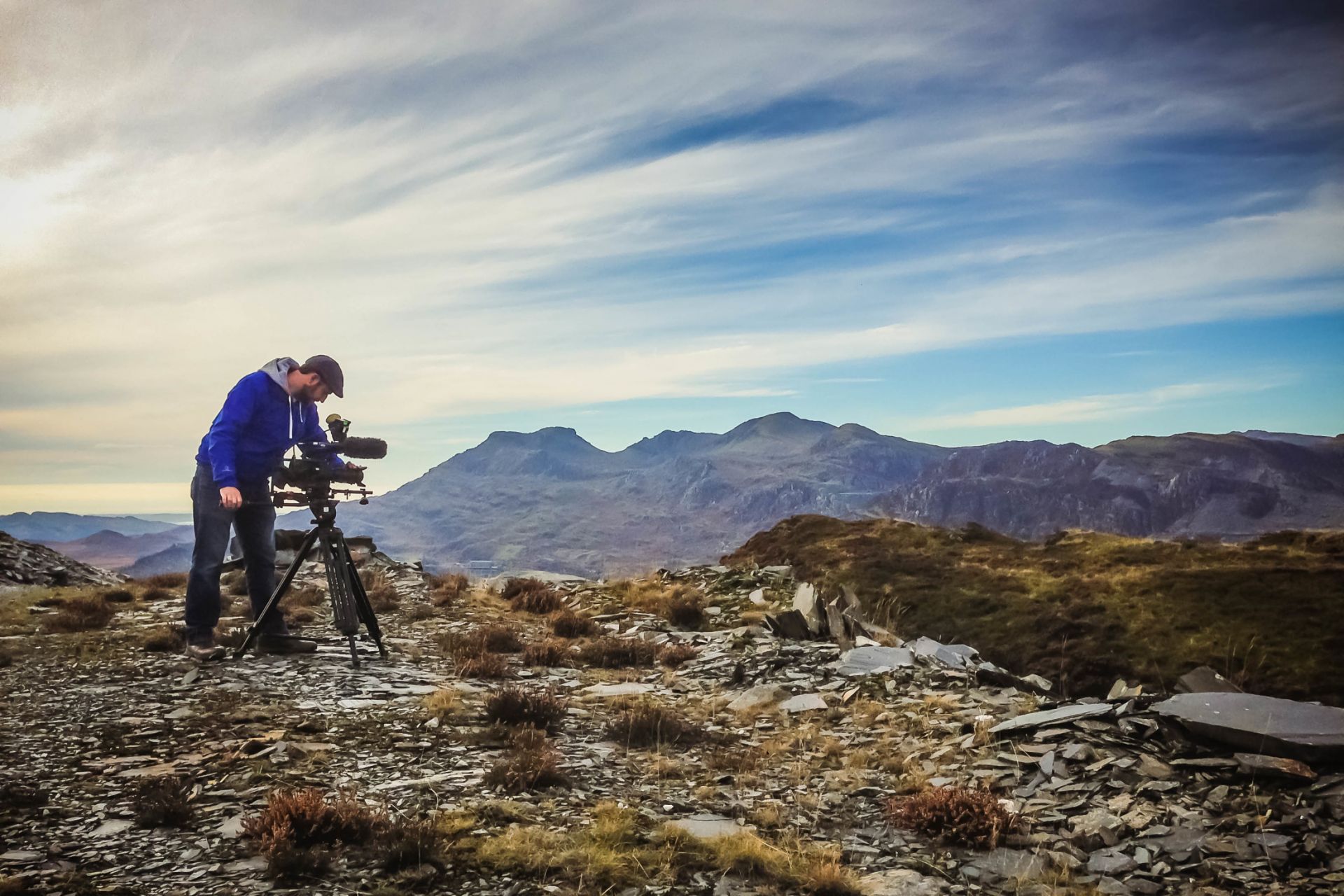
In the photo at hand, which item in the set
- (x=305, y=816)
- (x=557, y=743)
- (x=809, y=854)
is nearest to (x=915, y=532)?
(x=557, y=743)

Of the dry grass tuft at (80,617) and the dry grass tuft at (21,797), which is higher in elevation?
the dry grass tuft at (80,617)

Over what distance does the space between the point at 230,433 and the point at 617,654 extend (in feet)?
18.9

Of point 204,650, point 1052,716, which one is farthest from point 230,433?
point 1052,716

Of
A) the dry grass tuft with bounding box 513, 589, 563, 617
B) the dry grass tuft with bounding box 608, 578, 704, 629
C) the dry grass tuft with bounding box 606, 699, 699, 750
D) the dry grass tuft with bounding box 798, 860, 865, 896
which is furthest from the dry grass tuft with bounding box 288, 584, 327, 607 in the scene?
the dry grass tuft with bounding box 798, 860, 865, 896

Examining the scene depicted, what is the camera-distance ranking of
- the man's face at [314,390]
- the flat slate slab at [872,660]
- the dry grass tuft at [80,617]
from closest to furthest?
1. the man's face at [314,390]
2. the flat slate slab at [872,660]
3. the dry grass tuft at [80,617]

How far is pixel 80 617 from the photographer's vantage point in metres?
13.5

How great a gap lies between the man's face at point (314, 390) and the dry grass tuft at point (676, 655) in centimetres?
560

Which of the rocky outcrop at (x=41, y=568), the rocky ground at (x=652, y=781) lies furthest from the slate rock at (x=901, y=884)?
the rocky outcrop at (x=41, y=568)

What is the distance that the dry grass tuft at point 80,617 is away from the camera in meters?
13.1

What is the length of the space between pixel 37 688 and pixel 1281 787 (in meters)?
11.6

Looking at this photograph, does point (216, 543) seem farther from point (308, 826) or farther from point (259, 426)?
point (308, 826)

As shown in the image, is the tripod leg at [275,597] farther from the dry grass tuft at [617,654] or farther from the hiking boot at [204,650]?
the dry grass tuft at [617,654]

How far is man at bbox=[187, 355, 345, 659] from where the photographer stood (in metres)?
9.59

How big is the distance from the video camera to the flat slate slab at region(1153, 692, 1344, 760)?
26.6 ft
